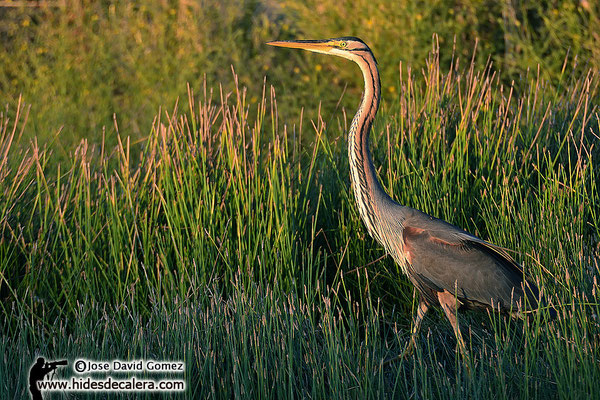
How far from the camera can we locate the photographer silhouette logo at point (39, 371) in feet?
8.64

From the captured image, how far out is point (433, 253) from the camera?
3.12m

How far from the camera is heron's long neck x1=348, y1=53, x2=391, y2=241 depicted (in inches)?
128

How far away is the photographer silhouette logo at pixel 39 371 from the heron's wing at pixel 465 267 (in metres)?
1.51

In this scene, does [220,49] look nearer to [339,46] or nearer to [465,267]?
[339,46]

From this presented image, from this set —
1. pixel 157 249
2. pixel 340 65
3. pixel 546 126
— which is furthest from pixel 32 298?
pixel 340 65

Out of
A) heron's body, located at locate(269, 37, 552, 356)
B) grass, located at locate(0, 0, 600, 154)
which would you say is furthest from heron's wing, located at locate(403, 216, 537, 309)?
grass, located at locate(0, 0, 600, 154)

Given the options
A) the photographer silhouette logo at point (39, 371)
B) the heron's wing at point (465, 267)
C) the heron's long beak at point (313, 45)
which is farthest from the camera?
the heron's long beak at point (313, 45)

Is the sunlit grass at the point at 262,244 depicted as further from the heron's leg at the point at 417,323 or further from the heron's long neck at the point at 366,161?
→ the heron's long neck at the point at 366,161

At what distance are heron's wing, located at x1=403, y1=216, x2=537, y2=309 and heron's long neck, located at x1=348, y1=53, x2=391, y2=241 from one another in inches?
9.1

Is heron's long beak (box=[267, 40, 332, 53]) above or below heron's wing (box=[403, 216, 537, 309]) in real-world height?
above

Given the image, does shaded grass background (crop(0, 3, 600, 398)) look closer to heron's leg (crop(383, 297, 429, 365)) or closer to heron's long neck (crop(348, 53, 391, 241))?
heron's leg (crop(383, 297, 429, 365))

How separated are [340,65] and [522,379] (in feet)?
15.1

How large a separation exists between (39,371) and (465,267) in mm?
1747

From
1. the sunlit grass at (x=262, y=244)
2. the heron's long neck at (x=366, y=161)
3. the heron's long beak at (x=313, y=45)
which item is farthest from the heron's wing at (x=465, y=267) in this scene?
the heron's long beak at (x=313, y=45)
